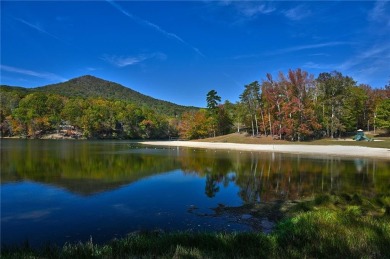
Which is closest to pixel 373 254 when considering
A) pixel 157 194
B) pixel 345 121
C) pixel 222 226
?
pixel 222 226

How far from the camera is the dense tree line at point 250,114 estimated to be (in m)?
68.7

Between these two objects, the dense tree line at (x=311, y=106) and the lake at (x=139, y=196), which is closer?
the lake at (x=139, y=196)

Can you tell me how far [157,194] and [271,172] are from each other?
12.3 metres

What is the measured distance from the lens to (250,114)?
85812 millimetres

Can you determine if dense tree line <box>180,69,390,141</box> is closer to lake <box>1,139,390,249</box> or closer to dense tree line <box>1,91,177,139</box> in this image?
lake <box>1,139,390,249</box>

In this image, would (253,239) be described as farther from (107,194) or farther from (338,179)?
(338,179)

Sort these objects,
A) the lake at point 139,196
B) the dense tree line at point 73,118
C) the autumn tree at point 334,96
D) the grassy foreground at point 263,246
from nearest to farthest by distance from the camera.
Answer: the grassy foreground at point 263,246, the lake at point 139,196, the autumn tree at point 334,96, the dense tree line at point 73,118

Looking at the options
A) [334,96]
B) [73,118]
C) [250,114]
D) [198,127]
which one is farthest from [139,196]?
[73,118]

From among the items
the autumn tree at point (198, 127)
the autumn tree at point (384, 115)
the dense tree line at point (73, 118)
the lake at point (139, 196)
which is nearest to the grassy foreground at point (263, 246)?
the lake at point (139, 196)

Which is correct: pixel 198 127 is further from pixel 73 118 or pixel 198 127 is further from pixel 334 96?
pixel 73 118

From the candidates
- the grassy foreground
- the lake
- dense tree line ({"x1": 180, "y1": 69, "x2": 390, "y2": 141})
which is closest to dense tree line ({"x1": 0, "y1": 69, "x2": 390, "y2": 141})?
dense tree line ({"x1": 180, "y1": 69, "x2": 390, "y2": 141})

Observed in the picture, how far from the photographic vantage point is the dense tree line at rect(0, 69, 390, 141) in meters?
68.7

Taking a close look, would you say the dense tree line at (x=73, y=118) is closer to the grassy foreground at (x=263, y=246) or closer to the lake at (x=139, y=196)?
the lake at (x=139, y=196)

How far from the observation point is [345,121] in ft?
237
